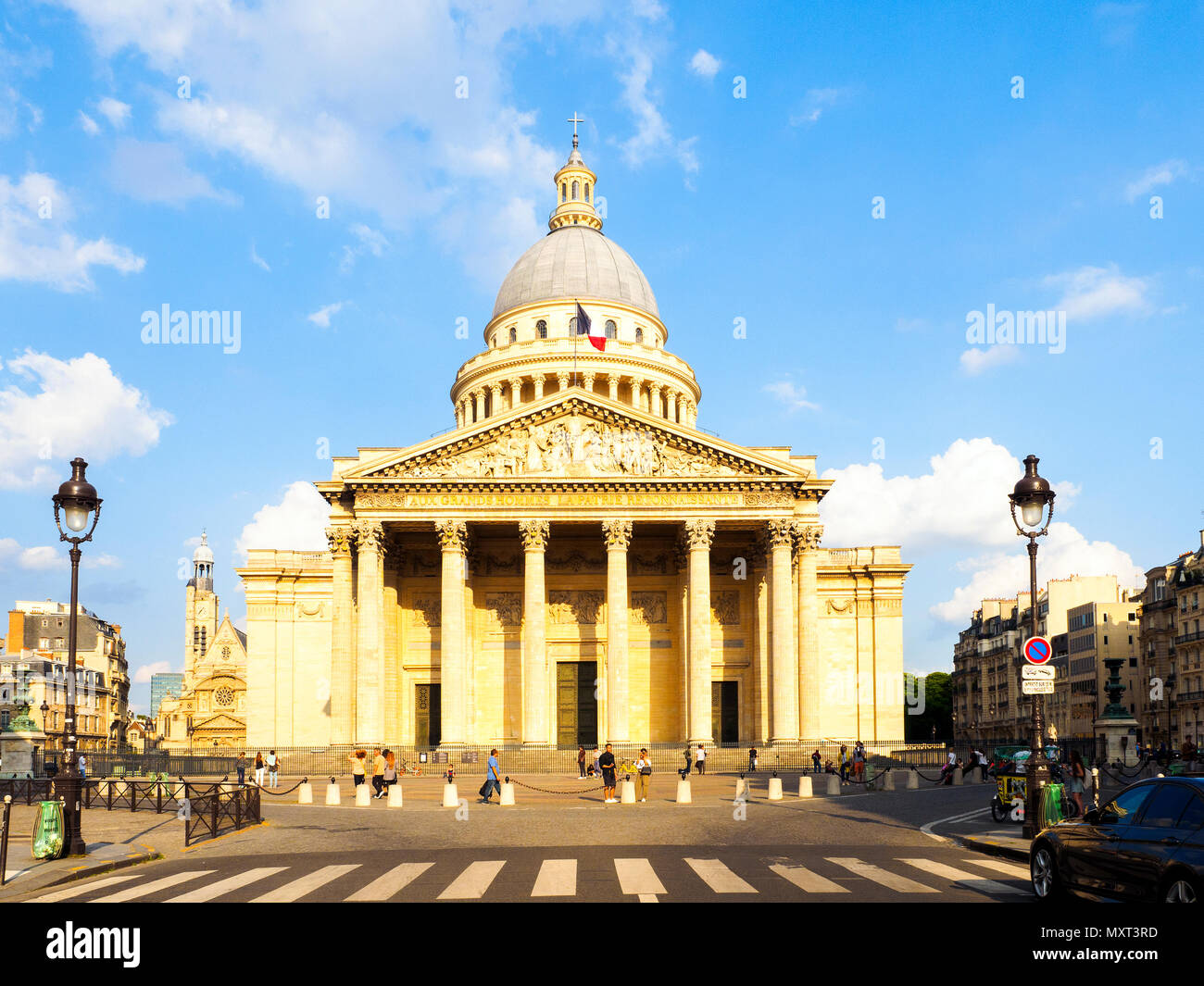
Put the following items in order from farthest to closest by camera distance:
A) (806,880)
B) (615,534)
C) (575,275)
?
(575,275)
(615,534)
(806,880)

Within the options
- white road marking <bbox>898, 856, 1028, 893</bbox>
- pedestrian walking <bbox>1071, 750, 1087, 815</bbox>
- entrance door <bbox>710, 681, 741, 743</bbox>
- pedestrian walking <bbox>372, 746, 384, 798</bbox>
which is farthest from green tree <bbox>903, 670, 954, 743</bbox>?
white road marking <bbox>898, 856, 1028, 893</bbox>

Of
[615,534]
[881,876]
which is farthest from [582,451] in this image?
[881,876]

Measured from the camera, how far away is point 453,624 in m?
56.7

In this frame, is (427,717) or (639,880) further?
(427,717)

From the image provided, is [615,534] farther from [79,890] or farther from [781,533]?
[79,890]

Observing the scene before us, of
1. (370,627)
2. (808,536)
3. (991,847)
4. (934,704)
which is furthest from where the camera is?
(934,704)

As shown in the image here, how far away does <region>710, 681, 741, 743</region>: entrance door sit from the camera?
6225 centimetres

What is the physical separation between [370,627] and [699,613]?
16105 mm

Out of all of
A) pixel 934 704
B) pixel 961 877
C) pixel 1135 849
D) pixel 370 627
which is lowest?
pixel 934 704

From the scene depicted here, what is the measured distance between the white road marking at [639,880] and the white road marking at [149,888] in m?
6.41

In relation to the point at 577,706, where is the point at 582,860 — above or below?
above

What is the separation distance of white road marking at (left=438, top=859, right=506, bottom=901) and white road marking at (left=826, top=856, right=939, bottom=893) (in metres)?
5.43

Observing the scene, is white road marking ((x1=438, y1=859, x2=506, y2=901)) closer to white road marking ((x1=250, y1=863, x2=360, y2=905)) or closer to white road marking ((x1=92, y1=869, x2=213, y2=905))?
white road marking ((x1=250, y1=863, x2=360, y2=905))
